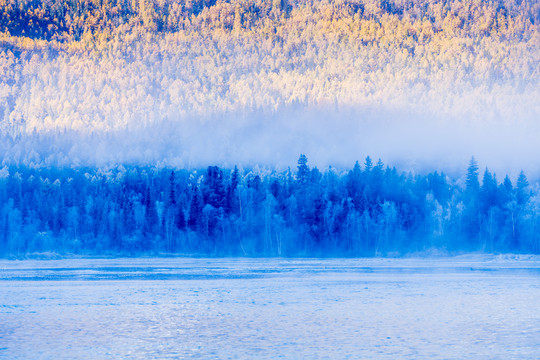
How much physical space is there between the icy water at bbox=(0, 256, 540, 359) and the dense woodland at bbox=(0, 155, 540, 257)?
215 ft

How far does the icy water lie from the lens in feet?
84.5

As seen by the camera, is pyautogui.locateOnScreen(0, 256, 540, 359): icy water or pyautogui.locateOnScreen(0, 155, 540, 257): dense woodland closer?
pyautogui.locateOnScreen(0, 256, 540, 359): icy water

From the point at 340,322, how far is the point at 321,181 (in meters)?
105

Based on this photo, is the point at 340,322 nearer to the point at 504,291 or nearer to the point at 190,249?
the point at 504,291

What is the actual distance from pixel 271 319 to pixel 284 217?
95251mm

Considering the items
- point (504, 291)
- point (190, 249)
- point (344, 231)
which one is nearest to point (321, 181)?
point (344, 231)

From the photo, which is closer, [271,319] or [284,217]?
[271,319]

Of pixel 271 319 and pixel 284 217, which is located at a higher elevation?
pixel 284 217

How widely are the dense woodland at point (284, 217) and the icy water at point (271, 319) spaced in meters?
65.6

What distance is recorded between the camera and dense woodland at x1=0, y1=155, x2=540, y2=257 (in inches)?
4813

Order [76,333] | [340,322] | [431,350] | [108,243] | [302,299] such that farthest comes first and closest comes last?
[108,243] → [302,299] → [340,322] → [76,333] → [431,350]

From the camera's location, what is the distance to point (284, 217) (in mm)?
129125

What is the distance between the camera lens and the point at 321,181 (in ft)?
452

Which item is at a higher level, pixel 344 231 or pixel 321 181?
pixel 321 181
